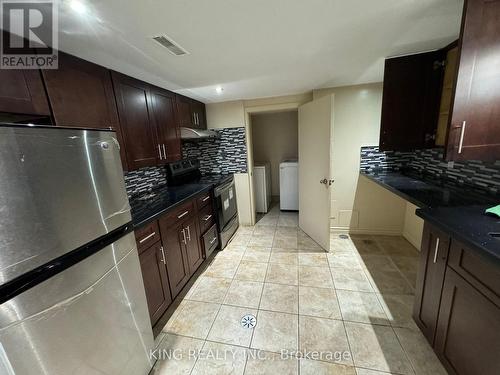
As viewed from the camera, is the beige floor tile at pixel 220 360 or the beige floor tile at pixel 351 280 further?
the beige floor tile at pixel 351 280

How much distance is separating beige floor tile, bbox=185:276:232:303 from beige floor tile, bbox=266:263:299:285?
45cm

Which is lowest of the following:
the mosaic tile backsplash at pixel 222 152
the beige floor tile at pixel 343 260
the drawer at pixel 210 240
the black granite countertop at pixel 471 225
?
the beige floor tile at pixel 343 260

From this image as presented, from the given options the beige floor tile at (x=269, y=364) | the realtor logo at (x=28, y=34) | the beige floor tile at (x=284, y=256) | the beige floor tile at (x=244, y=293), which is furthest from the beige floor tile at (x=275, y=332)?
the realtor logo at (x=28, y=34)

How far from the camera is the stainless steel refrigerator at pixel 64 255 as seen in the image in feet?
2.09

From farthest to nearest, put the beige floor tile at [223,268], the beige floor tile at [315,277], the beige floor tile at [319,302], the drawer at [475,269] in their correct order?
the beige floor tile at [223,268] < the beige floor tile at [315,277] < the beige floor tile at [319,302] < the drawer at [475,269]

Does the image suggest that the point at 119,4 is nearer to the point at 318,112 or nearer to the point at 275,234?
the point at 318,112

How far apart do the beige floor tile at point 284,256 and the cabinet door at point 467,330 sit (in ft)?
4.34

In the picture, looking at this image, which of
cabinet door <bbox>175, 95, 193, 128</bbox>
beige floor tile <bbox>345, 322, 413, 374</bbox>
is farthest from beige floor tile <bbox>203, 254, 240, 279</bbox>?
cabinet door <bbox>175, 95, 193, 128</bbox>

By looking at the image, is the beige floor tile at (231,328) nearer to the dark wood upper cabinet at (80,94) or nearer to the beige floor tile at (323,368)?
the beige floor tile at (323,368)

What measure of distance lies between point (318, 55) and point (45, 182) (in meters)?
1.87

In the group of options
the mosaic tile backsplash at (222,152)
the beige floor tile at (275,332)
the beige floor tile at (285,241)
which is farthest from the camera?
the mosaic tile backsplash at (222,152)

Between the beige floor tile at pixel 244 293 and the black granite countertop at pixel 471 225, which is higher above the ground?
the black granite countertop at pixel 471 225

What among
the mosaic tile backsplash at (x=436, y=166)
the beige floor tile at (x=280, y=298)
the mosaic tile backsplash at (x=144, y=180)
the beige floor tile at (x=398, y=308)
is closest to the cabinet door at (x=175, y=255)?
the mosaic tile backsplash at (x=144, y=180)

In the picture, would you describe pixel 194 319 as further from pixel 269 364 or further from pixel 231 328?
pixel 269 364
